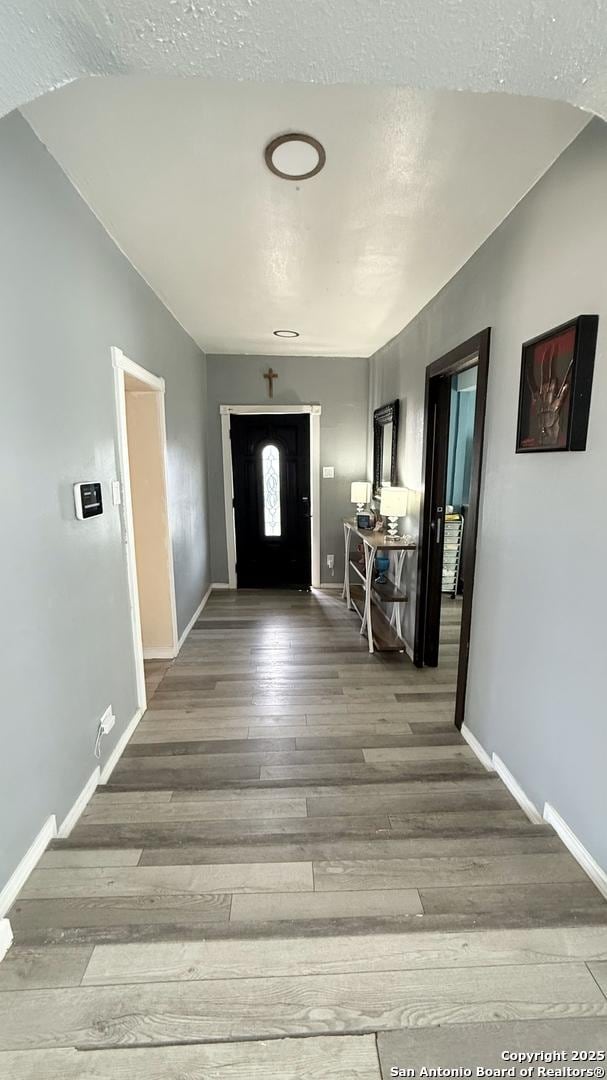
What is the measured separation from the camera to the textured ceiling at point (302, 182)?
1238mm

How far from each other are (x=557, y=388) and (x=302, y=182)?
4.04ft

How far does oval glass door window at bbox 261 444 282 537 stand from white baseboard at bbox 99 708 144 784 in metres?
2.84

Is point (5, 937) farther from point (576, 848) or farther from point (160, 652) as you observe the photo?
point (160, 652)

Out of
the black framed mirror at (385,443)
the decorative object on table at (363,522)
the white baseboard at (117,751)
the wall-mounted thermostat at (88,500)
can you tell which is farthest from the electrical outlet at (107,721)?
the black framed mirror at (385,443)

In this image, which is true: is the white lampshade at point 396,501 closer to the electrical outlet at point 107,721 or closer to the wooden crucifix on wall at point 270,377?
the wooden crucifix on wall at point 270,377

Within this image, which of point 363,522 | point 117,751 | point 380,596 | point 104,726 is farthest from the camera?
point 363,522

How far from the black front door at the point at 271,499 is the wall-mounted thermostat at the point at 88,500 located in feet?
9.79

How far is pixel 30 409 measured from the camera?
4.43 feet

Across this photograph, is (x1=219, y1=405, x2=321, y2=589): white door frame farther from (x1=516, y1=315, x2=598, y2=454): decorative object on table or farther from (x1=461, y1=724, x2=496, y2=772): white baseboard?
(x1=516, y1=315, x2=598, y2=454): decorative object on table

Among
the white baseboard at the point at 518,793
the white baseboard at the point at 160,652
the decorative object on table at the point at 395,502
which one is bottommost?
the white baseboard at the point at 160,652

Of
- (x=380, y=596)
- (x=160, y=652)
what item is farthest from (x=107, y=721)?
(x=380, y=596)

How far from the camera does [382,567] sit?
360 cm

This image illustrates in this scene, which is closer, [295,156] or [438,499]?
[295,156]

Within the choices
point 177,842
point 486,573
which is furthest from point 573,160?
point 177,842
